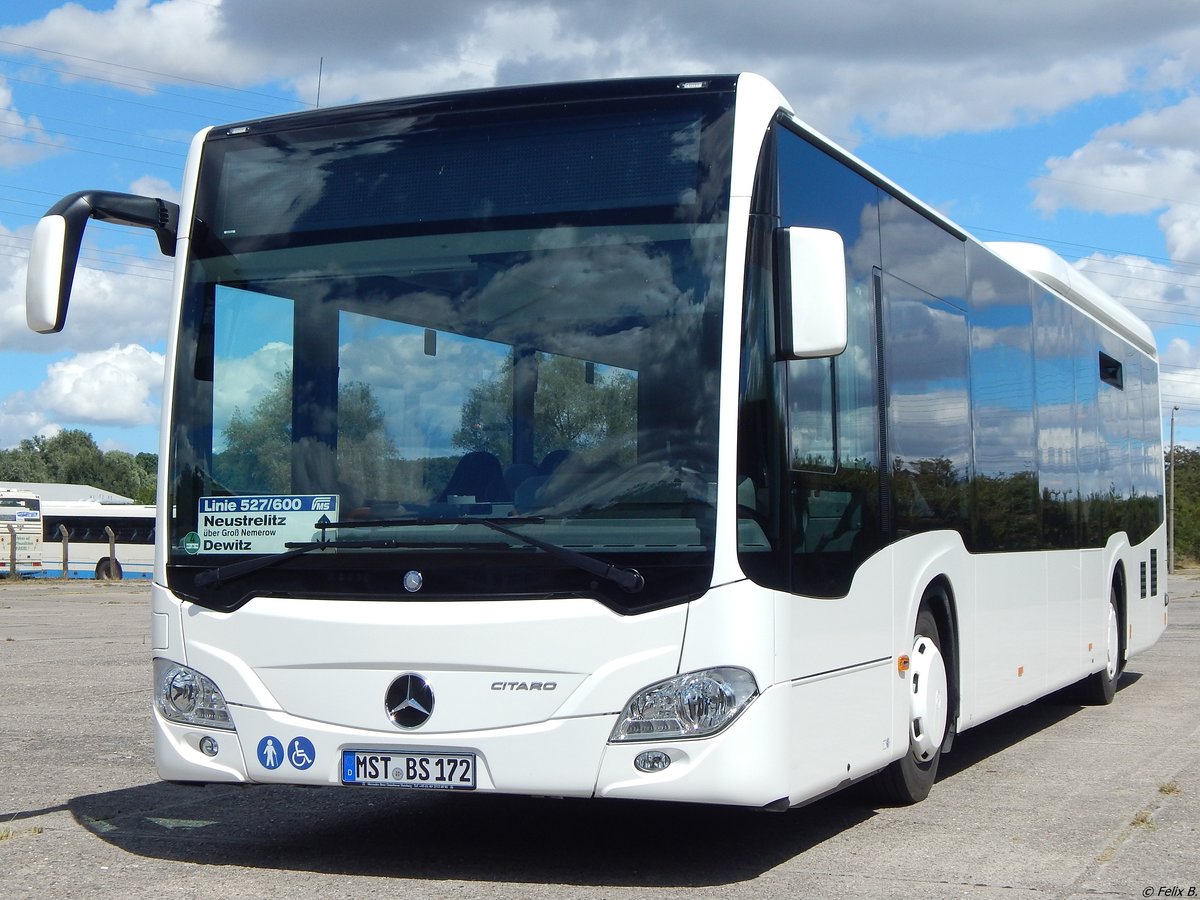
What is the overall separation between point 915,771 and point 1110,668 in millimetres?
5856

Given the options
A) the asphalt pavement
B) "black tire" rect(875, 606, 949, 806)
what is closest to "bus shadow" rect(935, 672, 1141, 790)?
the asphalt pavement

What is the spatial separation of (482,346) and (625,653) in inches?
55.0

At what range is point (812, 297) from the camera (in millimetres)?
6191

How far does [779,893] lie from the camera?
6.12 meters

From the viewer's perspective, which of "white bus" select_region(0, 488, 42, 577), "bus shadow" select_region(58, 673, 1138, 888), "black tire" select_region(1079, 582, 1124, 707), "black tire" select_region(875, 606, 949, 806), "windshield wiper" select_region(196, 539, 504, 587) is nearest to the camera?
"windshield wiper" select_region(196, 539, 504, 587)

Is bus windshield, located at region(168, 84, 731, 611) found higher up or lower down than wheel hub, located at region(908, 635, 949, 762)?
higher up

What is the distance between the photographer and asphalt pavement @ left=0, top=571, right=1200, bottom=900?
6297 millimetres

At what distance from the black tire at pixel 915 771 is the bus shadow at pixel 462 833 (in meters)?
0.13

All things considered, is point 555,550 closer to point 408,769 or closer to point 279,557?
point 408,769

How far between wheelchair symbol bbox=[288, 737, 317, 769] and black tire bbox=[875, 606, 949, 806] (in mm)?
2994

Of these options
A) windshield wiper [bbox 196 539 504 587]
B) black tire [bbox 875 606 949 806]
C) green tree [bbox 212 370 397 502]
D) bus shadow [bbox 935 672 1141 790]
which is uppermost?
green tree [bbox 212 370 397 502]

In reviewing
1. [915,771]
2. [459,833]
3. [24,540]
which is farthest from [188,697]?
[24,540]

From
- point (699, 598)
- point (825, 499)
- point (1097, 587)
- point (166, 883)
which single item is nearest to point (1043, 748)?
point (1097, 587)

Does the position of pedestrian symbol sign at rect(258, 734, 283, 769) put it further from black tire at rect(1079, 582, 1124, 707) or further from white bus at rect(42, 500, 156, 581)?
white bus at rect(42, 500, 156, 581)
